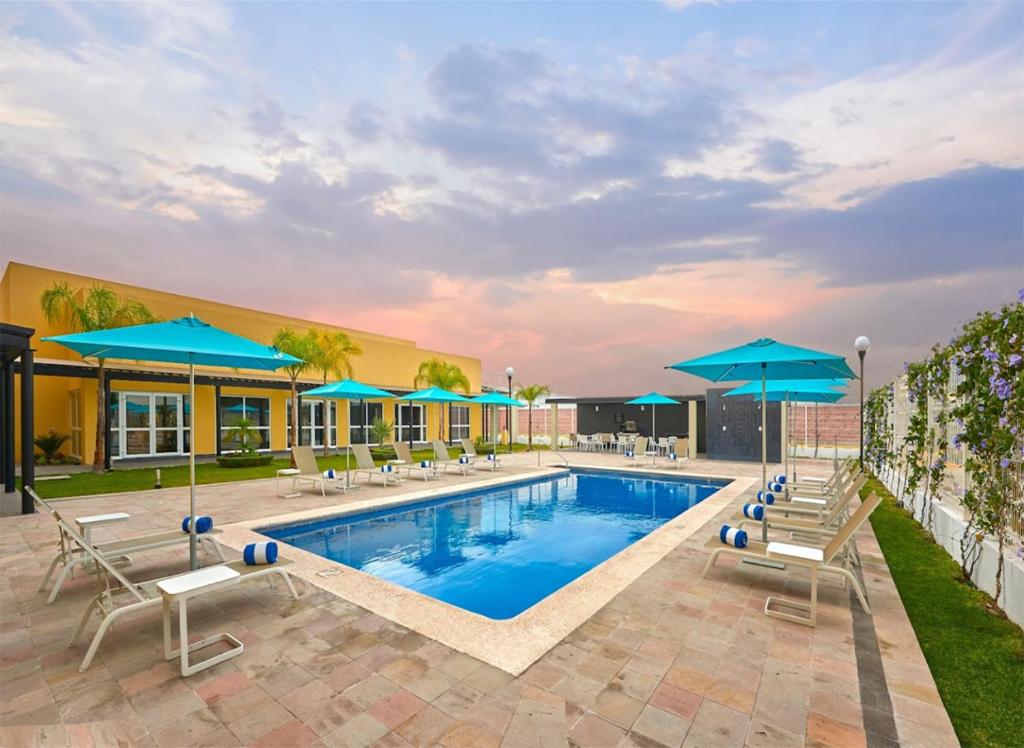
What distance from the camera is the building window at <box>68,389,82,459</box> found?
17.6 meters

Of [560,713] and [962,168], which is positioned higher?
[962,168]

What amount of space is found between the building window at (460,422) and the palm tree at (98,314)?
17689 millimetres

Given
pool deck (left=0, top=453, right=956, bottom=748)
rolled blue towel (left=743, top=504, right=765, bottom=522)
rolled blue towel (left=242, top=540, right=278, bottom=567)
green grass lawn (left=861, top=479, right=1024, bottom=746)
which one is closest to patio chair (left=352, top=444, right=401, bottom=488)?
pool deck (left=0, top=453, right=956, bottom=748)

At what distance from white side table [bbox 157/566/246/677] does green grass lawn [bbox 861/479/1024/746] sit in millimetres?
4968

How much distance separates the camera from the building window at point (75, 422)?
57.8 feet

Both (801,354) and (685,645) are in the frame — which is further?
(801,354)

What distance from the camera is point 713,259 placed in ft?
54.3

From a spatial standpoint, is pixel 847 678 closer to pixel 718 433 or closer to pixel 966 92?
pixel 966 92

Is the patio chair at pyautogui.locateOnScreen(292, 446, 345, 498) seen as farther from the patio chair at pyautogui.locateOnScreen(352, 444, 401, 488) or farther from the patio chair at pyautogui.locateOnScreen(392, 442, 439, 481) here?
the patio chair at pyautogui.locateOnScreen(392, 442, 439, 481)

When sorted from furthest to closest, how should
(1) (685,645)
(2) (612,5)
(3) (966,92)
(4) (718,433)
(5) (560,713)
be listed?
1. (4) (718,433)
2. (2) (612,5)
3. (3) (966,92)
4. (1) (685,645)
5. (5) (560,713)

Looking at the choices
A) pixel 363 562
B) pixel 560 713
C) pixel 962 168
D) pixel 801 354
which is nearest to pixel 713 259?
pixel 962 168

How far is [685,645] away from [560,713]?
55.3 inches

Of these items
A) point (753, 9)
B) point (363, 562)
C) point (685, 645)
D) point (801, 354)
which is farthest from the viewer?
point (753, 9)

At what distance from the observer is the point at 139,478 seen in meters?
13.3
